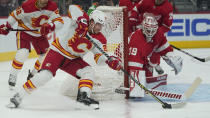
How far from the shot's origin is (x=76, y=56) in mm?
3494

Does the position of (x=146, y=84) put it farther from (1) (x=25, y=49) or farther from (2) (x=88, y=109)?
(1) (x=25, y=49)

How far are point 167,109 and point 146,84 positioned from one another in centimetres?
62

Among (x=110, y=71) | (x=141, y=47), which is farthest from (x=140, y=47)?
(x=110, y=71)

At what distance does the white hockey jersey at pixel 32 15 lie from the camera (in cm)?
434

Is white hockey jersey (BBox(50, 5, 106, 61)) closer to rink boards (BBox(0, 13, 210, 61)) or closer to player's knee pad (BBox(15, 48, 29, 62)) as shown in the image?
player's knee pad (BBox(15, 48, 29, 62))

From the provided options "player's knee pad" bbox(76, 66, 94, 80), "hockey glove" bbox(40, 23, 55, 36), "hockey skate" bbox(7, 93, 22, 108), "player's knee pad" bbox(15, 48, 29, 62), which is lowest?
"hockey skate" bbox(7, 93, 22, 108)

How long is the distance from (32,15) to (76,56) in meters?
1.12

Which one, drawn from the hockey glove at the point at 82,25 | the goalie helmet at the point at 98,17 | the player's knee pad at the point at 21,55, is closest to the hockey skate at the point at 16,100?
the hockey glove at the point at 82,25

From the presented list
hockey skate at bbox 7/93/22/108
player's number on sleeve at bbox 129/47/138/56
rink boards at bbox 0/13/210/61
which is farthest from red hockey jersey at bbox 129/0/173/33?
rink boards at bbox 0/13/210/61

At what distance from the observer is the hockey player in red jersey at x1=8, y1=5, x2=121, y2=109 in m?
3.29

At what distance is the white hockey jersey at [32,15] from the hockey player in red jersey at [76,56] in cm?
85

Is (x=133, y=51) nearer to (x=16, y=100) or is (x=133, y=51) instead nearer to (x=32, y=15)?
(x=16, y=100)

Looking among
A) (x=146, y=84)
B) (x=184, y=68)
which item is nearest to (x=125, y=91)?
(x=146, y=84)

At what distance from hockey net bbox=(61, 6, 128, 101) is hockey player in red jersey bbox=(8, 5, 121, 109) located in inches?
13.3
